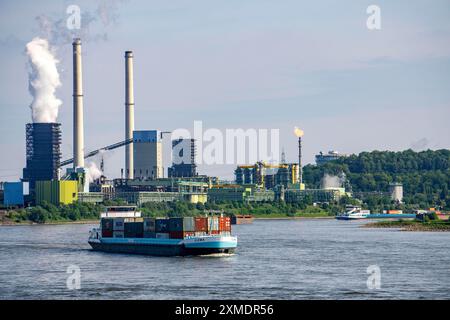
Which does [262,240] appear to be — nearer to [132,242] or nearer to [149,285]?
[132,242]

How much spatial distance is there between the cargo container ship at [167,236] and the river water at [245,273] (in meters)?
1.96

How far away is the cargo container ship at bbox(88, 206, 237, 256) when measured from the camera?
300 ft

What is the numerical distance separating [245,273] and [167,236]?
23557 millimetres

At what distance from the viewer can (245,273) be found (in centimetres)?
7388

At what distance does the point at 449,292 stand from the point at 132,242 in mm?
44776

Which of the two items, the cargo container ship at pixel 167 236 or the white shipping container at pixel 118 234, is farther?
the white shipping container at pixel 118 234

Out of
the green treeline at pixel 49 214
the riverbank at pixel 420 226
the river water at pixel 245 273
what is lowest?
the river water at pixel 245 273

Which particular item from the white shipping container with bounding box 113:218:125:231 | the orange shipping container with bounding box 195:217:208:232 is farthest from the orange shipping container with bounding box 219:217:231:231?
the white shipping container with bounding box 113:218:125:231

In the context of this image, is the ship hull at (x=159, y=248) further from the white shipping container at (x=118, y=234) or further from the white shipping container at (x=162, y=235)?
the white shipping container at (x=118, y=234)

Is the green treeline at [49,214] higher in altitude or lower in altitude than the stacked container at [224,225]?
higher

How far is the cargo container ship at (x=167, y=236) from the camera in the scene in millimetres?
91500

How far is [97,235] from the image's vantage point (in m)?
107

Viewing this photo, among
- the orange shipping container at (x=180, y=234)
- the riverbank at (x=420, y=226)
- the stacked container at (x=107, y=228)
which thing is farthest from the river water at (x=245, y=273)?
the riverbank at (x=420, y=226)
